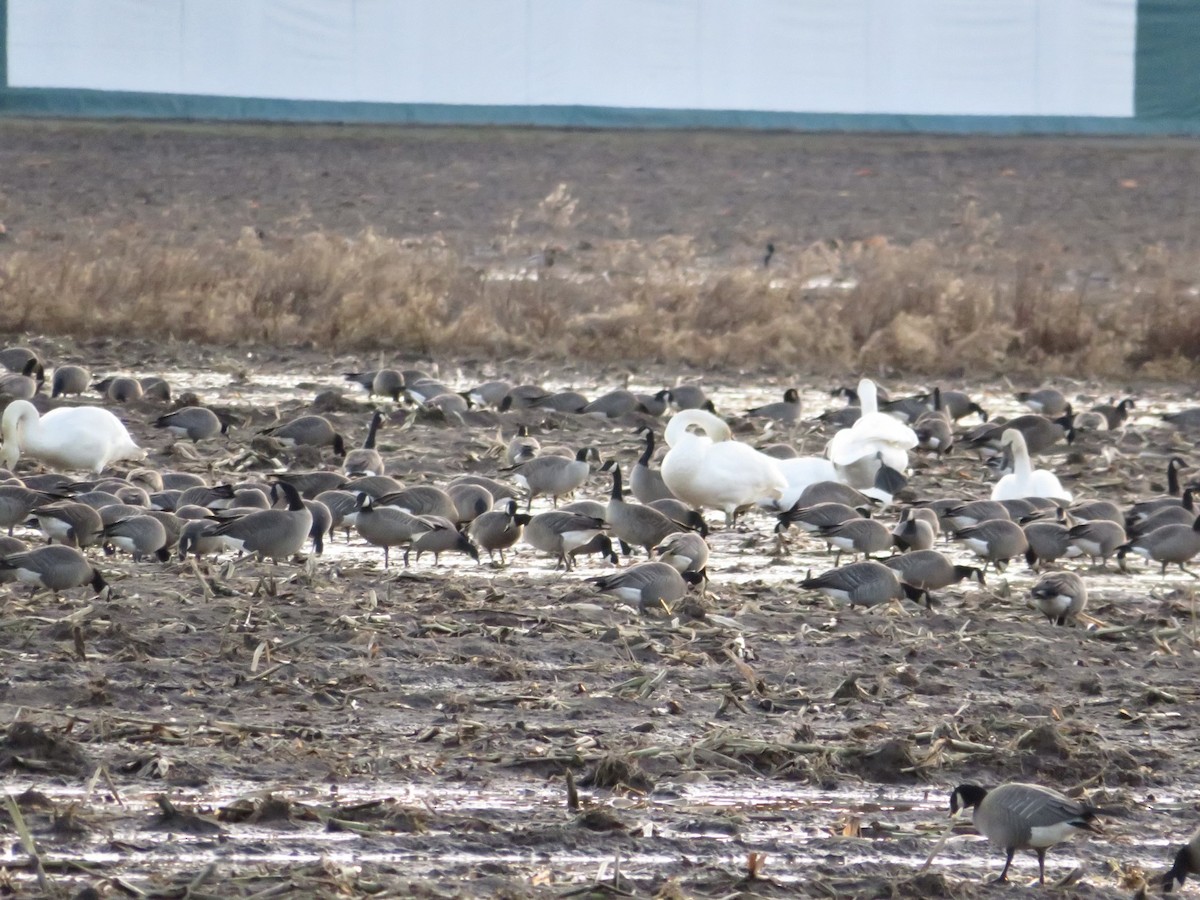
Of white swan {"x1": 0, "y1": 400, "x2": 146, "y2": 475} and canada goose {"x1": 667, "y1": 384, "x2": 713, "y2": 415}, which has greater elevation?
canada goose {"x1": 667, "y1": 384, "x2": 713, "y2": 415}

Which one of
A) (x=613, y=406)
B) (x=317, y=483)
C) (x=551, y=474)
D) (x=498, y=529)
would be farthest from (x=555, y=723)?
(x=613, y=406)

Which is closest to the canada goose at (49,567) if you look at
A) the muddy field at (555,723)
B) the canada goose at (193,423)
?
the muddy field at (555,723)

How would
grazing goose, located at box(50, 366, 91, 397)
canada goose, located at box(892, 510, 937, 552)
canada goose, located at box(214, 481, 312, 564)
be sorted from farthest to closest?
grazing goose, located at box(50, 366, 91, 397) < canada goose, located at box(892, 510, 937, 552) < canada goose, located at box(214, 481, 312, 564)

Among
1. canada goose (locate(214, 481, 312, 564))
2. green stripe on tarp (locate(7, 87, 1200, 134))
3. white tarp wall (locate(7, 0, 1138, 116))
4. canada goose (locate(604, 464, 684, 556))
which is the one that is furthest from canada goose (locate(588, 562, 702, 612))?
green stripe on tarp (locate(7, 87, 1200, 134))

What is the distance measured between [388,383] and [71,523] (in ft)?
20.2

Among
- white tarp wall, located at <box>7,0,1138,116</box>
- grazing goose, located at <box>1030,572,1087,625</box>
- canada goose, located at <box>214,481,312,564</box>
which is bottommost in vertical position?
grazing goose, located at <box>1030,572,1087,625</box>

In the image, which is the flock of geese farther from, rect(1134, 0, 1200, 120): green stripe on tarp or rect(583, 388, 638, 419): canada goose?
rect(1134, 0, 1200, 120): green stripe on tarp

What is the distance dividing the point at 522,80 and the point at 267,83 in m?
3.76

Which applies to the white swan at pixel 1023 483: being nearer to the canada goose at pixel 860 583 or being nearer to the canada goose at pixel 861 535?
the canada goose at pixel 861 535

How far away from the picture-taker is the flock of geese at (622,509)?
866 cm

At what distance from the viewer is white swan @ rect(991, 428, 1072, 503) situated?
37.1 feet

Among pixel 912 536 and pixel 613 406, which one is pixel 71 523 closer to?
pixel 912 536

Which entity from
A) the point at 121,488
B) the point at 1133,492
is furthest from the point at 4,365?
the point at 1133,492

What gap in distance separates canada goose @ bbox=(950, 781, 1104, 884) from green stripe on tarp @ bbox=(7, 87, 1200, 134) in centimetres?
2444
